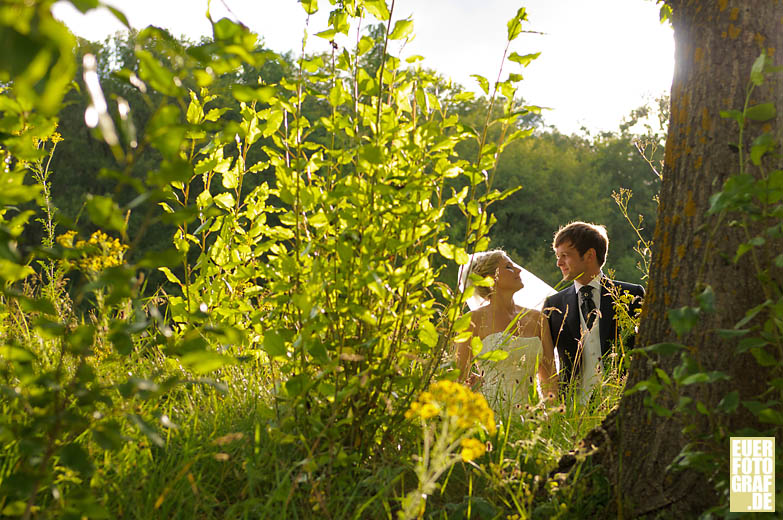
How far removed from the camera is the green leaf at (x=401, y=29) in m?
2.07

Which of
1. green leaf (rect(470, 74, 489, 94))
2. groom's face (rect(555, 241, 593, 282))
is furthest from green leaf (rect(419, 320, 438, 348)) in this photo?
groom's face (rect(555, 241, 593, 282))

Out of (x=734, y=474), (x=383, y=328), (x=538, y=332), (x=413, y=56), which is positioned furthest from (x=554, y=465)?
(x=538, y=332)

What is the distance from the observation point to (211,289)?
9.98 ft

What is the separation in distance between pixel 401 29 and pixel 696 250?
1.29 meters

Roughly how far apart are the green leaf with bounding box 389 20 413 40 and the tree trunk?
3.38 feet

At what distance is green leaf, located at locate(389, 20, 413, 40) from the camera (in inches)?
81.7

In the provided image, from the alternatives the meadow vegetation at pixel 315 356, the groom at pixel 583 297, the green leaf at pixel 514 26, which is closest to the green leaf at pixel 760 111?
the meadow vegetation at pixel 315 356

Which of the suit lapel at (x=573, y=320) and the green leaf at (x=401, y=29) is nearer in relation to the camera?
the green leaf at (x=401, y=29)

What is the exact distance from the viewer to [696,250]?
79.0 inches

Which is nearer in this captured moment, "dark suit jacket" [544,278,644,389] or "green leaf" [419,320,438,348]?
"green leaf" [419,320,438,348]

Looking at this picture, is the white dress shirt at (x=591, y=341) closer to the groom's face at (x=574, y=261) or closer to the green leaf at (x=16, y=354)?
the groom's face at (x=574, y=261)

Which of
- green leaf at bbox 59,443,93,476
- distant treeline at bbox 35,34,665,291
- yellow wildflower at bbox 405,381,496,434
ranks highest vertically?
distant treeline at bbox 35,34,665,291

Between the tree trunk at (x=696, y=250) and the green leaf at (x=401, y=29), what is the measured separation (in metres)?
1.03

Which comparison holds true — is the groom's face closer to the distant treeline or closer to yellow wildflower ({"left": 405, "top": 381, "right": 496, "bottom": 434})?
yellow wildflower ({"left": 405, "top": 381, "right": 496, "bottom": 434})
